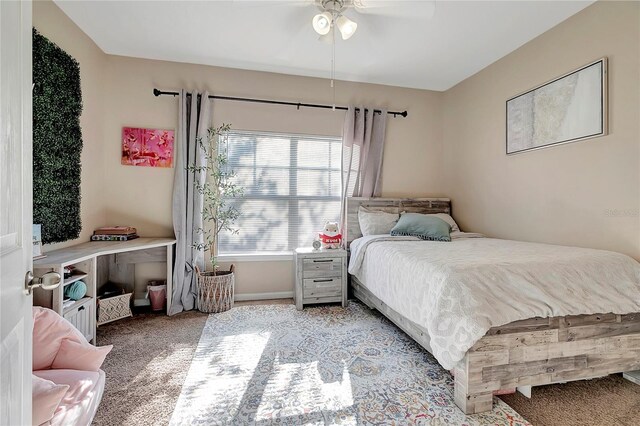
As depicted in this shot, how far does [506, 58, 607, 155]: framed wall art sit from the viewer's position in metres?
2.24

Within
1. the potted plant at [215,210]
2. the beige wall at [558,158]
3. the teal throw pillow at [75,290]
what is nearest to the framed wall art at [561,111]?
the beige wall at [558,158]

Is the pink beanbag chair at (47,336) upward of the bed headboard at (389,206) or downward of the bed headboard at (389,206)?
downward

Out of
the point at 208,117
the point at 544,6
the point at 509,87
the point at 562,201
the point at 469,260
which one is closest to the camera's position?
the point at 469,260

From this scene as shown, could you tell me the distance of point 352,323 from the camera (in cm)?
278

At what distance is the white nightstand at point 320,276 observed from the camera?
309 centimetres

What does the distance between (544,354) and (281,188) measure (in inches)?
109

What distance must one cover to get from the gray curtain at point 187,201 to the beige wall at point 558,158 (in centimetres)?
310

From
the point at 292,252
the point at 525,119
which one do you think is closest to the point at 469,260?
the point at 525,119

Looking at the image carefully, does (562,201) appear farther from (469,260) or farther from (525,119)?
(469,260)

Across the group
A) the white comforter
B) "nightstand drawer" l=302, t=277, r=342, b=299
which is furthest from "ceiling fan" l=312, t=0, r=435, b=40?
"nightstand drawer" l=302, t=277, r=342, b=299

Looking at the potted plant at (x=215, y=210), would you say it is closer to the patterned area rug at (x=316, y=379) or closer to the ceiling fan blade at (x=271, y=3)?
the patterned area rug at (x=316, y=379)

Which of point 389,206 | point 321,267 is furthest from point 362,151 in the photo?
point 321,267

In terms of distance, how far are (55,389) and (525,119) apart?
3726 mm

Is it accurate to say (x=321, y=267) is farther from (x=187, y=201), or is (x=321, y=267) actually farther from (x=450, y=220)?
(x=450, y=220)
